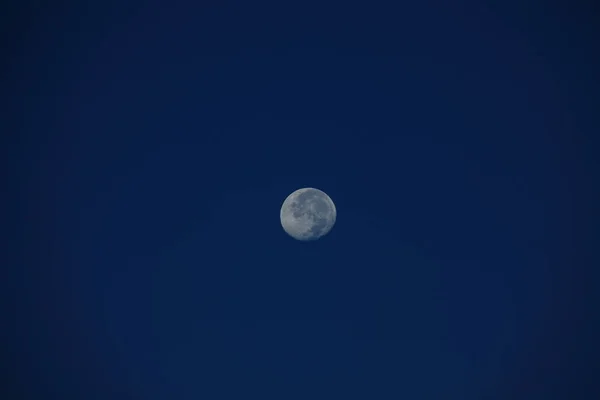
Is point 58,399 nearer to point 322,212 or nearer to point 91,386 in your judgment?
point 91,386

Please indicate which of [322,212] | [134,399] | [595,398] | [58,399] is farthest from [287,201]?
[595,398]

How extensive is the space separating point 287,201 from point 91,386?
19.6 feet

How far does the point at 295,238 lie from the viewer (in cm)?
1304

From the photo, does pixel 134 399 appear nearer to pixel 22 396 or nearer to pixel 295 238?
pixel 22 396

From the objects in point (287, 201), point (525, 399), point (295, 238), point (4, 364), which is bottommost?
point (525, 399)

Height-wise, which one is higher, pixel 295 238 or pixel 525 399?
pixel 295 238

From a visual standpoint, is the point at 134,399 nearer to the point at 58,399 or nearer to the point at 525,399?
the point at 58,399

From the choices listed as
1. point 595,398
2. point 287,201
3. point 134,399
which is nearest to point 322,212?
point 287,201

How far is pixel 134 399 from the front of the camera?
1280 centimetres

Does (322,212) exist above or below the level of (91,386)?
→ above

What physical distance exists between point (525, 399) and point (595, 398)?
4.62ft

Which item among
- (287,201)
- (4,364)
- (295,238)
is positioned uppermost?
(287,201)

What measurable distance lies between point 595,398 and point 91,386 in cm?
1090

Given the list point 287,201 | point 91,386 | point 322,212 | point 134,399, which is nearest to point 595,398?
point 322,212
